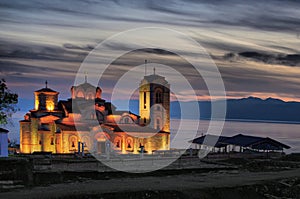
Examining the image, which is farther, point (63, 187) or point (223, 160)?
point (223, 160)

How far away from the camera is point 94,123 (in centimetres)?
6288

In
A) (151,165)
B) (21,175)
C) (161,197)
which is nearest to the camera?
(161,197)

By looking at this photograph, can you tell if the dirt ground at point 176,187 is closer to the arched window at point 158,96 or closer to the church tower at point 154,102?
the church tower at point 154,102

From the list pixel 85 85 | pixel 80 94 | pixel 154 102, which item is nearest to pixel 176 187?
pixel 154 102

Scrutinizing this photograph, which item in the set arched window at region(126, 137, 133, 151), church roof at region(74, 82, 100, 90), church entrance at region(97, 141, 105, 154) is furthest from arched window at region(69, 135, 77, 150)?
church roof at region(74, 82, 100, 90)

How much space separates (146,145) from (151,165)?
21324mm

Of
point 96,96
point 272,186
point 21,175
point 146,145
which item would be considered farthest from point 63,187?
point 96,96

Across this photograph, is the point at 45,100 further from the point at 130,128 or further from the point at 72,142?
the point at 130,128

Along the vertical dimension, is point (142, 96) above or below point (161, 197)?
above

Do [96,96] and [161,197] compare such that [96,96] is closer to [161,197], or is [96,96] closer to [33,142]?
[33,142]

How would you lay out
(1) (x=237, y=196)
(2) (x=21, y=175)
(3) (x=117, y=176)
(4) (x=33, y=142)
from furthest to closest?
(4) (x=33, y=142) → (3) (x=117, y=176) → (2) (x=21, y=175) → (1) (x=237, y=196)

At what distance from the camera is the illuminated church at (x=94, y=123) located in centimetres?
6066

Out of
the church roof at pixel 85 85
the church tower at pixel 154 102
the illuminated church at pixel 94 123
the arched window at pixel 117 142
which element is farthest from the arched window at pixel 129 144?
the church roof at pixel 85 85

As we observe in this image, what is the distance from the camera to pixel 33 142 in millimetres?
63906
